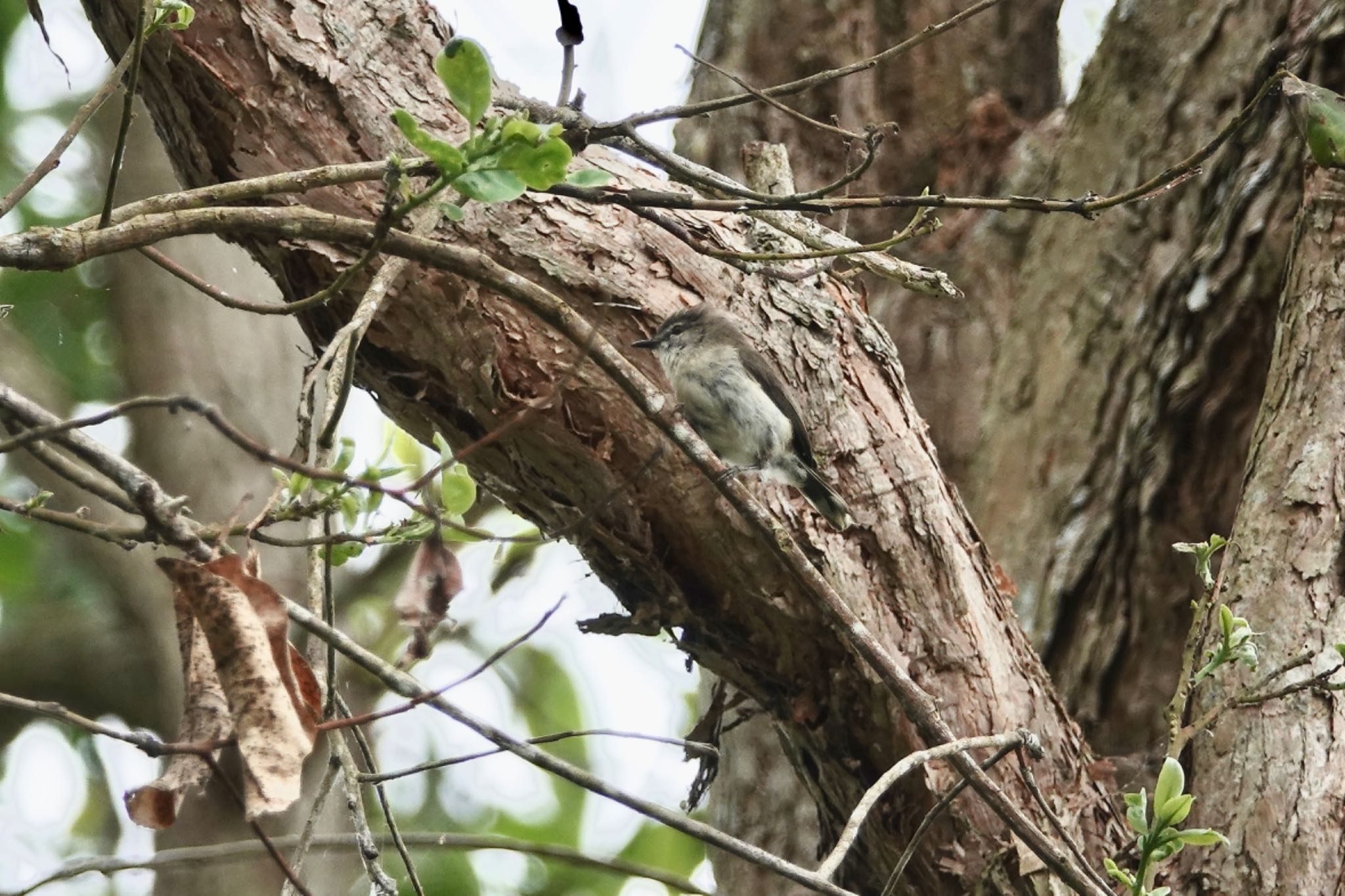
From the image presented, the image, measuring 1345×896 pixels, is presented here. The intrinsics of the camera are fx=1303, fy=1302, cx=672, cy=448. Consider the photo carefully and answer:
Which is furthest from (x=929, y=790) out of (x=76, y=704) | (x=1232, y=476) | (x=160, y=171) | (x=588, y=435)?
(x=160, y=171)

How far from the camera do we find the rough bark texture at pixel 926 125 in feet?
17.3

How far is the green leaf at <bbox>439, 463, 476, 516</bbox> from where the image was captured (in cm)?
218

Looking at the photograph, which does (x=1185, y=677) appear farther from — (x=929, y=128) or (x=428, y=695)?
(x=929, y=128)

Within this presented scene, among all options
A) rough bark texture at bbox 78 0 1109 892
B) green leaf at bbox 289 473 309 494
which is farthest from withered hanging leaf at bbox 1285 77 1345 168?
green leaf at bbox 289 473 309 494

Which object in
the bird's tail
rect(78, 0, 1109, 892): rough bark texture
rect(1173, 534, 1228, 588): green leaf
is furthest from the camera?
the bird's tail

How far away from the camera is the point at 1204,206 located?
13.5 ft

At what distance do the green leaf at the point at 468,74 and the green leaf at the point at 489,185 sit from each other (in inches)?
4.1

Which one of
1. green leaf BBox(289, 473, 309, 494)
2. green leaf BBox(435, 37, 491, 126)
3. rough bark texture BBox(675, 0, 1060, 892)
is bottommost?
green leaf BBox(289, 473, 309, 494)

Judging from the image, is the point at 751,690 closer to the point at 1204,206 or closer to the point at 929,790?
the point at 929,790

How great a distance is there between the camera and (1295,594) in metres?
3.10

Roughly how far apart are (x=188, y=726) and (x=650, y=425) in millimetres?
1607

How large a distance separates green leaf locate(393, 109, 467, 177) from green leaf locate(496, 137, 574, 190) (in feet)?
0.21

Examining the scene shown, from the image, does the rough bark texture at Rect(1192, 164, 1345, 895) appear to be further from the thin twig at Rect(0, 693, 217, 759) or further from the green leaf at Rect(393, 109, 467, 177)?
the thin twig at Rect(0, 693, 217, 759)

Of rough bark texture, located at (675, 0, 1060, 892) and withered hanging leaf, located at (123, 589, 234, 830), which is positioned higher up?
rough bark texture, located at (675, 0, 1060, 892)
